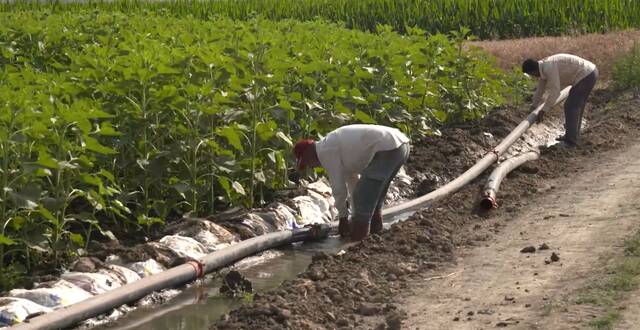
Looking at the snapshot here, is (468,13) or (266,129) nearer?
(266,129)

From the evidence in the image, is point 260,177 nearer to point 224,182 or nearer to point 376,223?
point 224,182

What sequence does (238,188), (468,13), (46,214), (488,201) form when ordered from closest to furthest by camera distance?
→ (46,214) → (238,188) → (488,201) → (468,13)

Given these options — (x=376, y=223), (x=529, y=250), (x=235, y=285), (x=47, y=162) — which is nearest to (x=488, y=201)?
(x=376, y=223)

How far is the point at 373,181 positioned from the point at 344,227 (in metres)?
0.55

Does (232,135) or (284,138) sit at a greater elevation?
(232,135)

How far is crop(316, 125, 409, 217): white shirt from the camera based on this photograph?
10391mm

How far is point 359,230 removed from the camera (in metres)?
10.8

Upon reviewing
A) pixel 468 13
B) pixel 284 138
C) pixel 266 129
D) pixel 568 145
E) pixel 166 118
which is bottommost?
pixel 468 13

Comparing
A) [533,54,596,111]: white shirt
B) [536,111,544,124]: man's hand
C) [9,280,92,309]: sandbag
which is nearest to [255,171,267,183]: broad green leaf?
[9,280,92,309]: sandbag

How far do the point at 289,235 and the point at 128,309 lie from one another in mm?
2214

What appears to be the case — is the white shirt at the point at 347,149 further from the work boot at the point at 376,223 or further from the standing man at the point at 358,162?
the work boot at the point at 376,223

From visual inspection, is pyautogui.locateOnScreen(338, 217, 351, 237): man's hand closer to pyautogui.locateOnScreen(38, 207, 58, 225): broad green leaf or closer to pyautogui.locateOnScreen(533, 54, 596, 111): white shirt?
pyautogui.locateOnScreen(38, 207, 58, 225): broad green leaf

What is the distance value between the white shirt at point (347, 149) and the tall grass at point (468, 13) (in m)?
16.1

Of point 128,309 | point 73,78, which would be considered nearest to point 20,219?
point 128,309
